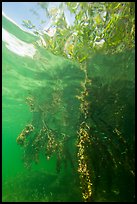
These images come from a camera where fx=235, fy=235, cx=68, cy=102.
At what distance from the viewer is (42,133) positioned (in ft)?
40.2

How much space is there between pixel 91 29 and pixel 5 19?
433 cm

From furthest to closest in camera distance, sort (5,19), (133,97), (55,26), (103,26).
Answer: (133,97) → (5,19) → (55,26) → (103,26)

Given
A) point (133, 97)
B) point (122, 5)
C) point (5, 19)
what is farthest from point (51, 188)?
point (122, 5)

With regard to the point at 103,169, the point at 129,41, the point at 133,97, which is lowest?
the point at 103,169

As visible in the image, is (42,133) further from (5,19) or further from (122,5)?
(122,5)

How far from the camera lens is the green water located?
10938 mm

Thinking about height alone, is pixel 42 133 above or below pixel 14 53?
below

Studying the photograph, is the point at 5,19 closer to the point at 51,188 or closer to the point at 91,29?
the point at 91,29

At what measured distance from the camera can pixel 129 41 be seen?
415 inches

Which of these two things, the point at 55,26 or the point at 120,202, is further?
the point at 120,202

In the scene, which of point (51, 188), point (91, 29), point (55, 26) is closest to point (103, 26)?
point (91, 29)

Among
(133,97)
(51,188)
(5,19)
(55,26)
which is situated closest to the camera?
(55,26)

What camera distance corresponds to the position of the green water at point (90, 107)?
10938mm

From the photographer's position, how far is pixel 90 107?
1161cm
